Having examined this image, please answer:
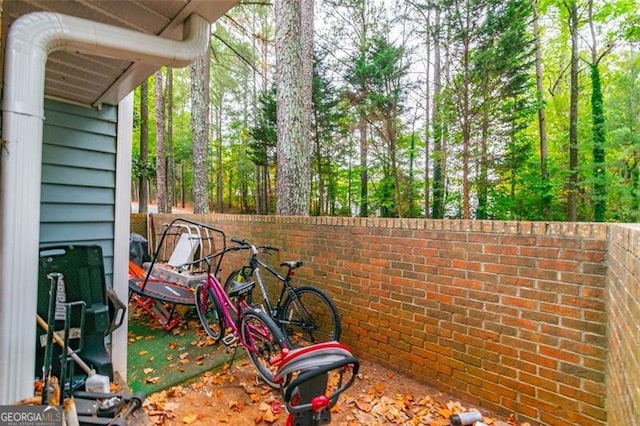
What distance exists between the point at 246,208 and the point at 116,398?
16922mm

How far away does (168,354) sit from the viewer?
308 centimetres

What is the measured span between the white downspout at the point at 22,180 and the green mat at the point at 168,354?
54.4 inches

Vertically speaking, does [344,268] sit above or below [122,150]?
below

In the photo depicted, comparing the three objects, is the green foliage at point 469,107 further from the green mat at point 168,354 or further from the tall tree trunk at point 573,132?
the green mat at point 168,354

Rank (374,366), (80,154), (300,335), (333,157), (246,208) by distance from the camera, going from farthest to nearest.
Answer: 1. (246,208)
2. (333,157)
3. (300,335)
4. (374,366)
5. (80,154)

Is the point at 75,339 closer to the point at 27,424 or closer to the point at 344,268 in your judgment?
the point at 27,424

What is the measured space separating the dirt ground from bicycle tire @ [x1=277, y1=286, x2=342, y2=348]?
653mm

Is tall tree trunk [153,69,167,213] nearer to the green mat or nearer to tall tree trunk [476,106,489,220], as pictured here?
the green mat

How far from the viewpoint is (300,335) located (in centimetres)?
357

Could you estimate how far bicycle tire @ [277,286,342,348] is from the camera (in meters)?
3.20

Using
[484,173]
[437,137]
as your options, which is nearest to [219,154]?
[437,137]

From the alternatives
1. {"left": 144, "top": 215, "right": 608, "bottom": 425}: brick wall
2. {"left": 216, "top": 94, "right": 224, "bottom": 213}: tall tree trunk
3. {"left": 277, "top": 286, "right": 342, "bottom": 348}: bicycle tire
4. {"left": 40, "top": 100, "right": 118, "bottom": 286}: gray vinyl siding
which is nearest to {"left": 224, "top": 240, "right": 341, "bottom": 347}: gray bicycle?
{"left": 277, "top": 286, "right": 342, "bottom": 348}: bicycle tire

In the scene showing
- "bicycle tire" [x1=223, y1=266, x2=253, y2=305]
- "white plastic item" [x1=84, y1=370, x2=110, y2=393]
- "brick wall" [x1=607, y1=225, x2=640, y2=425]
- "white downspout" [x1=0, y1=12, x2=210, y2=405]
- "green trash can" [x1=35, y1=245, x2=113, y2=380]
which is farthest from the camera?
"bicycle tire" [x1=223, y1=266, x2=253, y2=305]

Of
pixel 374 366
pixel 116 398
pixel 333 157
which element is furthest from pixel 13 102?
pixel 333 157
